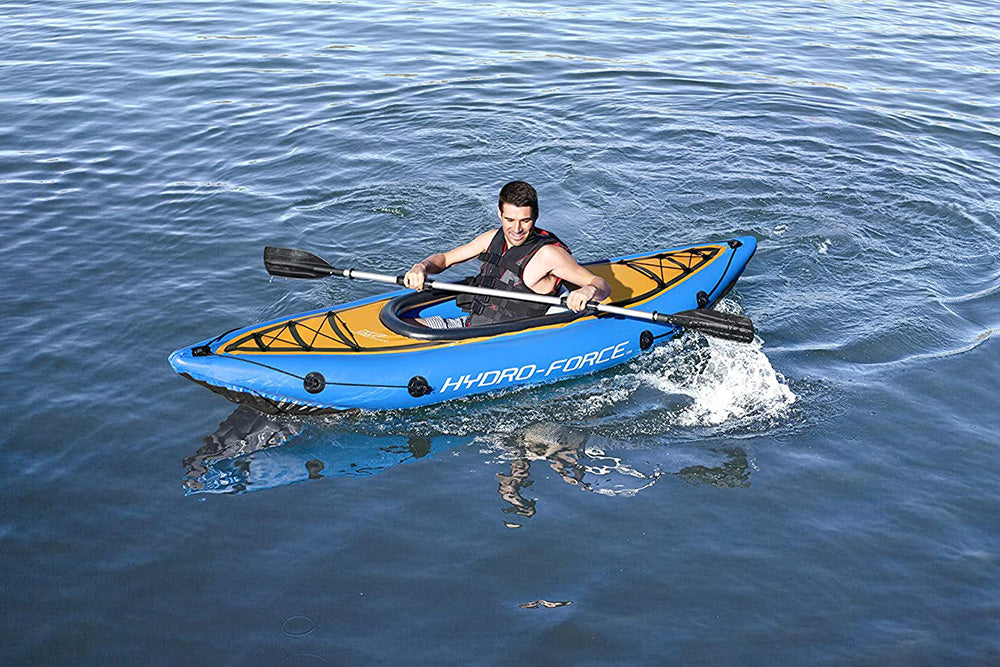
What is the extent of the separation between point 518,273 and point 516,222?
0.48 m

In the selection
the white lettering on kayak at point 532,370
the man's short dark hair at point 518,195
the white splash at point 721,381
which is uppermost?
the man's short dark hair at point 518,195

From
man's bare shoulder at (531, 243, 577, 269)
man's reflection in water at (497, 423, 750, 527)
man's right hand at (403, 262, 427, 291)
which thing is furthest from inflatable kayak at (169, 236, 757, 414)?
man's reflection in water at (497, 423, 750, 527)

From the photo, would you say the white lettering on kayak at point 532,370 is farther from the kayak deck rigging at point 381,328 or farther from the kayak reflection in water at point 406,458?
the kayak reflection in water at point 406,458

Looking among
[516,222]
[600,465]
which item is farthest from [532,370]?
[516,222]

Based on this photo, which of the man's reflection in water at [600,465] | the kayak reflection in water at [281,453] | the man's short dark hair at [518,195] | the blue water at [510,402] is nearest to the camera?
the blue water at [510,402]

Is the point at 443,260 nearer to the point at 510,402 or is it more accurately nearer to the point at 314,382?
the point at 510,402

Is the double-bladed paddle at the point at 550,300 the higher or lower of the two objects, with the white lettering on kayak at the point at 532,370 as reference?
higher

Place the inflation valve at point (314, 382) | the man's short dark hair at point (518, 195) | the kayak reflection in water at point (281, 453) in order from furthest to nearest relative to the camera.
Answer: the inflation valve at point (314, 382) → the man's short dark hair at point (518, 195) → the kayak reflection in water at point (281, 453)

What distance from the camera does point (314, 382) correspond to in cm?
624

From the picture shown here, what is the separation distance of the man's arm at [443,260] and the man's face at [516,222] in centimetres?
30

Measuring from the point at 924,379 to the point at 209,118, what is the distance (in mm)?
8875

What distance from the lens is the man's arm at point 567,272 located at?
6.48m

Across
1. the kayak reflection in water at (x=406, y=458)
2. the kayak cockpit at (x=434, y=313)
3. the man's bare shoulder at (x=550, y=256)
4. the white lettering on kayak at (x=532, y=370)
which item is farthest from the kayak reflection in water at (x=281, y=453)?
the man's bare shoulder at (x=550, y=256)

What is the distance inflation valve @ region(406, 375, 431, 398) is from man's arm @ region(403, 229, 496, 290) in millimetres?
682
